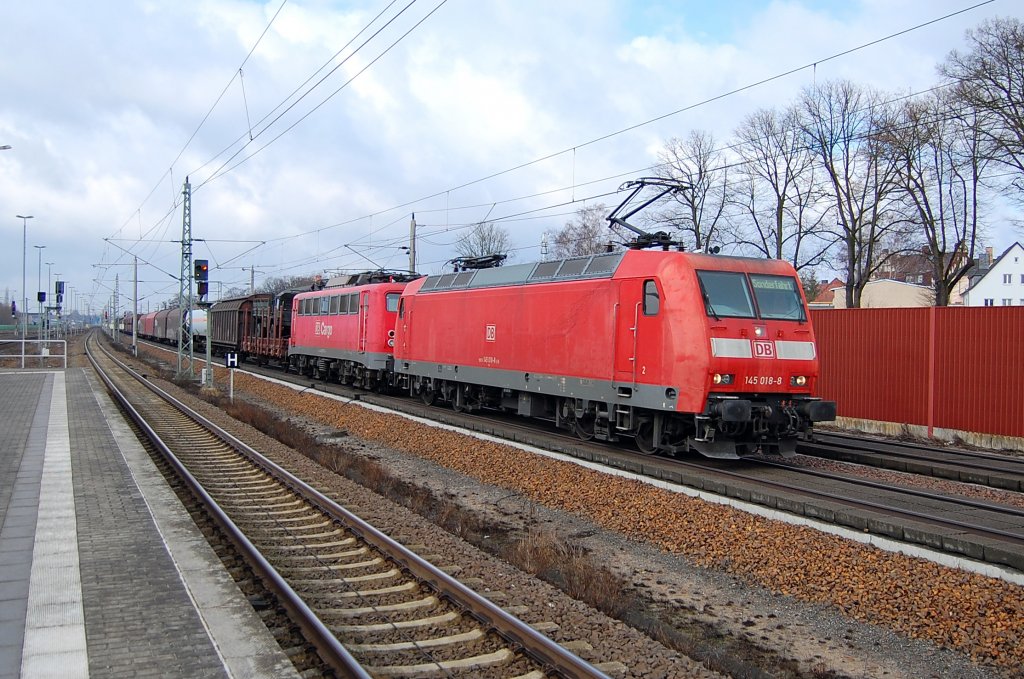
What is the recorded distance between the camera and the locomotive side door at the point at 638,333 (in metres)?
11.6

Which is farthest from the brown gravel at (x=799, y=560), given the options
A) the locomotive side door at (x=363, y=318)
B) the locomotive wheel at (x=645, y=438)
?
the locomotive side door at (x=363, y=318)

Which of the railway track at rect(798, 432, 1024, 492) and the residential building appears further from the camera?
the residential building

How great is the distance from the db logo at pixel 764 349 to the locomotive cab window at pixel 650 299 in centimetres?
151

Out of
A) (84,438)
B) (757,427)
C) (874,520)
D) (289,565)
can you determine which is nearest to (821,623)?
(874,520)

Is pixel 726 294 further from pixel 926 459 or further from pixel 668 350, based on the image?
pixel 926 459

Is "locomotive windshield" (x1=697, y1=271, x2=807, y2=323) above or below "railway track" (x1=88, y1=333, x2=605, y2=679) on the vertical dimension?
above

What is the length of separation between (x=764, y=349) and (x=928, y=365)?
250 inches

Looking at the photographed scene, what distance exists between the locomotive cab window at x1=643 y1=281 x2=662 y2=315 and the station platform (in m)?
6.92

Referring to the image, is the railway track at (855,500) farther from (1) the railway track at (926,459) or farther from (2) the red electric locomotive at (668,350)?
(2) the red electric locomotive at (668,350)

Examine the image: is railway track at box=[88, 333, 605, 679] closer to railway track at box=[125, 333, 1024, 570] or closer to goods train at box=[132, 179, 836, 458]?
railway track at box=[125, 333, 1024, 570]

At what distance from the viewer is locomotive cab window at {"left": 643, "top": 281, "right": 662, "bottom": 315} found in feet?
38.0

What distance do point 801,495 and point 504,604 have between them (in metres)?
5.20

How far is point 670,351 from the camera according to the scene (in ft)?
36.9

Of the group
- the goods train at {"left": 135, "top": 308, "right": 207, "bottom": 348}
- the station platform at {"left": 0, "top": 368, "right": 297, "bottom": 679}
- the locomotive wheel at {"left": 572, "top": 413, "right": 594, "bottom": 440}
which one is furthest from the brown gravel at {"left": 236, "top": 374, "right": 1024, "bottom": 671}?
the goods train at {"left": 135, "top": 308, "right": 207, "bottom": 348}
